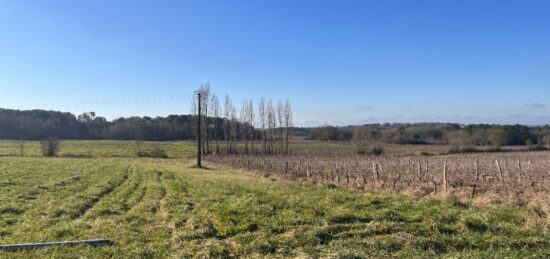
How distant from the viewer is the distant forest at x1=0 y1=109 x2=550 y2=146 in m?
116

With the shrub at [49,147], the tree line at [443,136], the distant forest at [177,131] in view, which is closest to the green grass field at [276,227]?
the shrub at [49,147]

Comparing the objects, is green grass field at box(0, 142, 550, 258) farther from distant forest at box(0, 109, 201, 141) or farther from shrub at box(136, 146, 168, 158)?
distant forest at box(0, 109, 201, 141)

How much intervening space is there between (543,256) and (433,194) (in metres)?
10.9

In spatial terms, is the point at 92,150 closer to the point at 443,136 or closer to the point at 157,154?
the point at 157,154

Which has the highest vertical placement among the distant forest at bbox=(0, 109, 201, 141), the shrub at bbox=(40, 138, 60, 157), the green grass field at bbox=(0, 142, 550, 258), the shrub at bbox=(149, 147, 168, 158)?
the distant forest at bbox=(0, 109, 201, 141)

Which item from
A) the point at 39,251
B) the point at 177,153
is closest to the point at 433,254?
the point at 39,251

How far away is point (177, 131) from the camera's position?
14975cm

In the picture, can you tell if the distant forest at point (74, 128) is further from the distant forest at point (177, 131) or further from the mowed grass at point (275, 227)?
the mowed grass at point (275, 227)

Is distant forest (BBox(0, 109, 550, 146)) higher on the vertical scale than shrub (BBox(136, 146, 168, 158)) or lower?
higher

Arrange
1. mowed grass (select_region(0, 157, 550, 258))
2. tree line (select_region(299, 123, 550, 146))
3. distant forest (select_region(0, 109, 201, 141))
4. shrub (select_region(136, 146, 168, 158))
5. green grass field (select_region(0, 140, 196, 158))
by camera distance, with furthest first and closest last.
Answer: distant forest (select_region(0, 109, 201, 141)), tree line (select_region(299, 123, 550, 146)), shrub (select_region(136, 146, 168, 158)), green grass field (select_region(0, 140, 196, 158)), mowed grass (select_region(0, 157, 550, 258))

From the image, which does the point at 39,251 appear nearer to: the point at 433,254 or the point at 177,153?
the point at 433,254

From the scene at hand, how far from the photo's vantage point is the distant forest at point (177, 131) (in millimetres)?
116125

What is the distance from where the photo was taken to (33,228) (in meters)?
11.8

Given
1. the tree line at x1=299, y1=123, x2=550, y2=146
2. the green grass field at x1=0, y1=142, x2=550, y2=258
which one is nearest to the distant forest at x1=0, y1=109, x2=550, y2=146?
the tree line at x1=299, y1=123, x2=550, y2=146
